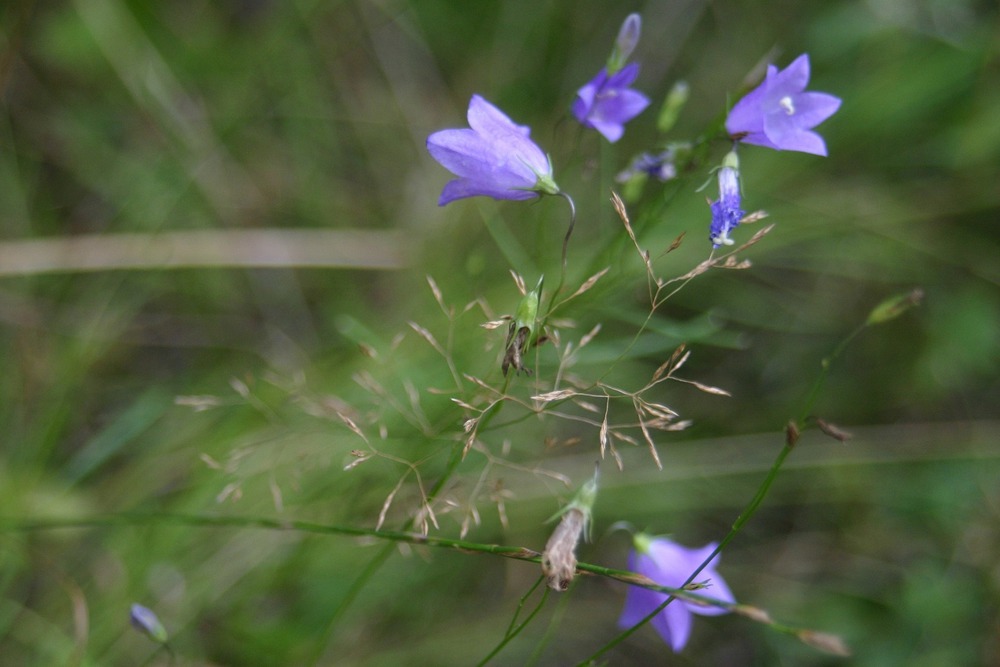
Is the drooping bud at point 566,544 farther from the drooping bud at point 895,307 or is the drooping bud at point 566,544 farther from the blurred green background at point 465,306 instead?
the blurred green background at point 465,306

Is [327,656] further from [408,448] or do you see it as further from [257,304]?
[257,304]

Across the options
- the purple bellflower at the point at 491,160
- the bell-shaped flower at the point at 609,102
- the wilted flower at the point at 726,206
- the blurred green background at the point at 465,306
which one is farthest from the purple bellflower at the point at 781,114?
the blurred green background at the point at 465,306

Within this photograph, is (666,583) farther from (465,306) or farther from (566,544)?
(465,306)

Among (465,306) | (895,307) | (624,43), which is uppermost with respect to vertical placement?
(624,43)

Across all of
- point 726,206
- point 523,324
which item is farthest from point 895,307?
point 523,324

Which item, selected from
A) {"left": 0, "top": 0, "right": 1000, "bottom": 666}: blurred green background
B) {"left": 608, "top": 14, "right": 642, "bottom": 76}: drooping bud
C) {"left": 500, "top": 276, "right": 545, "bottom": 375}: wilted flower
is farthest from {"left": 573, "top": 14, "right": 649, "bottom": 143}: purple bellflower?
{"left": 0, "top": 0, "right": 1000, "bottom": 666}: blurred green background
